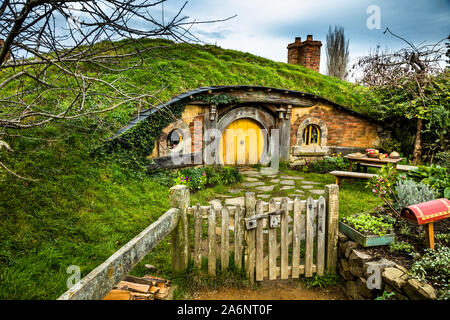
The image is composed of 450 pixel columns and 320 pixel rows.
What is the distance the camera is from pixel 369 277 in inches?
104

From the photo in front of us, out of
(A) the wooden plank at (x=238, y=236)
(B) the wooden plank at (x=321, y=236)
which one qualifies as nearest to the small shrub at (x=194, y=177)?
(A) the wooden plank at (x=238, y=236)

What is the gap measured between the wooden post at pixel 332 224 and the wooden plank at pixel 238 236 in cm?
110

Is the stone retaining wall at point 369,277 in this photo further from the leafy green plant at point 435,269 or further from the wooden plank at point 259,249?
the wooden plank at point 259,249

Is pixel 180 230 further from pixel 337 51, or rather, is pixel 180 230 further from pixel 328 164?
pixel 337 51

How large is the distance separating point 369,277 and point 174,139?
18.8ft

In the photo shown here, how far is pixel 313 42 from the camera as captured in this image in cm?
1216

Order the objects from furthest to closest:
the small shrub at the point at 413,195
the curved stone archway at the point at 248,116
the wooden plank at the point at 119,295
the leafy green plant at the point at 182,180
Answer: the curved stone archway at the point at 248,116 < the leafy green plant at the point at 182,180 < the small shrub at the point at 413,195 < the wooden plank at the point at 119,295

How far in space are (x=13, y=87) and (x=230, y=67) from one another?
6.86 m

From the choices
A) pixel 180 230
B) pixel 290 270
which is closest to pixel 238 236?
pixel 180 230

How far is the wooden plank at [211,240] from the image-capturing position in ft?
9.46

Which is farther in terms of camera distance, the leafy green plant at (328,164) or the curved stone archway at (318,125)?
the curved stone archway at (318,125)

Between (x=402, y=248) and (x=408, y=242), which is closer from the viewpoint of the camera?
(x=402, y=248)
